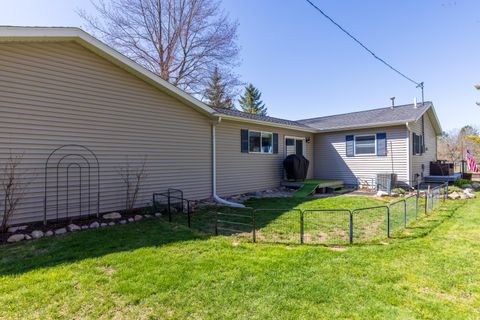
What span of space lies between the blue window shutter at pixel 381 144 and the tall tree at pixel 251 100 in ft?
89.6

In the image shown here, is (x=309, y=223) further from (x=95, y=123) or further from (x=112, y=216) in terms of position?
(x=95, y=123)

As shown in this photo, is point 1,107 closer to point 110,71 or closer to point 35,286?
point 110,71

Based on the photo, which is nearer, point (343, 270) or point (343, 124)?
point (343, 270)

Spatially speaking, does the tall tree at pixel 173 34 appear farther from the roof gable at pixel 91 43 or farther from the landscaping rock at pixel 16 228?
the landscaping rock at pixel 16 228

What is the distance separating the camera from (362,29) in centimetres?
890

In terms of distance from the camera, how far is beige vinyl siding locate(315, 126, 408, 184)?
10.5 m

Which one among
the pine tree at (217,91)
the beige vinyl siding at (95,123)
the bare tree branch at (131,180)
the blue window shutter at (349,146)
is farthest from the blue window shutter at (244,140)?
the pine tree at (217,91)

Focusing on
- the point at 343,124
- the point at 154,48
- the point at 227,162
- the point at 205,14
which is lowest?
the point at 227,162

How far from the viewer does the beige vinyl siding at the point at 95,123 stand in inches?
205

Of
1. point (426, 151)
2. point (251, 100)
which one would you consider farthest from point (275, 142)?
point (251, 100)

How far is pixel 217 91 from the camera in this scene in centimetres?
2066

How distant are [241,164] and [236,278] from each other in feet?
22.2

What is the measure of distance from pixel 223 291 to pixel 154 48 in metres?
16.8

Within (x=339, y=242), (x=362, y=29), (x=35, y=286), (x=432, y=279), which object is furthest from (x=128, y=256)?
(x=362, y=29)
